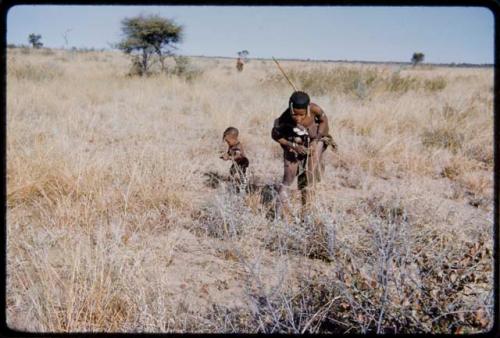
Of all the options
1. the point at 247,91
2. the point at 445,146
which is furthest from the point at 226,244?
the point at 247,91

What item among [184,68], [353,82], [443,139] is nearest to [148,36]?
[184,68]

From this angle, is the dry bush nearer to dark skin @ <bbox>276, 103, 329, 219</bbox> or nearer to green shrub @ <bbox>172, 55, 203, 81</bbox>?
green shrub @ <bbox>172, 55, 203, 81</bbox>

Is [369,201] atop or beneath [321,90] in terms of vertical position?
beneath

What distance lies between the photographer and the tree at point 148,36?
15.1m

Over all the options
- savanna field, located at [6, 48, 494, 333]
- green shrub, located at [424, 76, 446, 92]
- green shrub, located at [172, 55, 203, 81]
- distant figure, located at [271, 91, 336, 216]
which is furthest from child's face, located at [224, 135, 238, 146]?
green shrub, located at [172, 55, 203, 81]

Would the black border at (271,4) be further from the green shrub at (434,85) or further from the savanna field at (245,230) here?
the green shrub at (434,85)

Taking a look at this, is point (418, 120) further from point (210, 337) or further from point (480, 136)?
point (210, 337)

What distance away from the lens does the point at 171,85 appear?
10883 millimetres

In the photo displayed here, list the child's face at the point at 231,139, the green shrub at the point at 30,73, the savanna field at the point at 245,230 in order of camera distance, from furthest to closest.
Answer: the green shrub at the point at 30,73 → the child's face at the point at 231,139 → the savanna field at the point at 245,230

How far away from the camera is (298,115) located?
2.96 m

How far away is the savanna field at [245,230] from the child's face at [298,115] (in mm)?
645

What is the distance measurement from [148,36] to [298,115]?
1378 centimetres

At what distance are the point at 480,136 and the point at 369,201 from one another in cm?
303

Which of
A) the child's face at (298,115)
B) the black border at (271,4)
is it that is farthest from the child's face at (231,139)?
the black border at (271,4)
